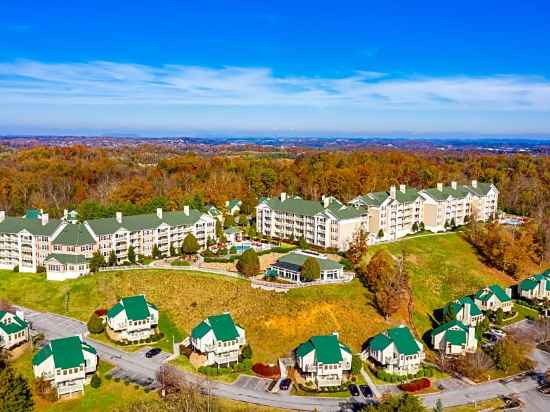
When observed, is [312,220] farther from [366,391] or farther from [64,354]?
[64,354]

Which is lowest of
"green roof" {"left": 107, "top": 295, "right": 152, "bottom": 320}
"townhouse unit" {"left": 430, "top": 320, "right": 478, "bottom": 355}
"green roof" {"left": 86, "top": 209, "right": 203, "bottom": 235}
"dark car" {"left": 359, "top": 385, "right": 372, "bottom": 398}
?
"dark car" {"left": 359, "top": 385, "right": 372, "bottom": 398}

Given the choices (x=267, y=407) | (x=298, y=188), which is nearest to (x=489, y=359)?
(x=267, y=407)

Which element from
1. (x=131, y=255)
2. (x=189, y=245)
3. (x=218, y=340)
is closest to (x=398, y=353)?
(x=218, y=340)

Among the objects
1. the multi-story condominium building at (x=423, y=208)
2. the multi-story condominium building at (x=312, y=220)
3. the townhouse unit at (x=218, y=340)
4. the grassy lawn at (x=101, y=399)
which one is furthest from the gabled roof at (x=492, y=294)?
the grassy lawn at (x=101, y=399)

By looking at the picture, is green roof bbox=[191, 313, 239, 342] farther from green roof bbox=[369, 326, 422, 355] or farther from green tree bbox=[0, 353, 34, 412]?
green tree bbox=[0, 353, 34, 412]

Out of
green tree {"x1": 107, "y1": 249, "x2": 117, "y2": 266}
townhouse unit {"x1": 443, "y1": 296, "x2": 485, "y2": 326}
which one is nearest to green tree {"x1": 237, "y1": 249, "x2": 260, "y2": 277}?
green tree {"x1": 107, "y1": 249, "x2": 117, "y2": 266}

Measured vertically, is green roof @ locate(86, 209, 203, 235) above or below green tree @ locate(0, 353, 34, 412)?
above

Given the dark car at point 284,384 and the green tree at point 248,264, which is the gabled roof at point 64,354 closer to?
the dark car at point 284,384
